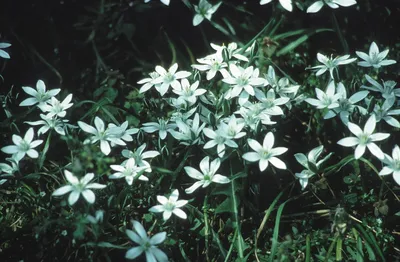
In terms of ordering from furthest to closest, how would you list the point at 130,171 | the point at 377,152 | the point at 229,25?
the point at 229,25
the point at 130,171
the point at 377,152

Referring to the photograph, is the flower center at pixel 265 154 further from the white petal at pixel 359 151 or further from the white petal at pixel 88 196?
the white petal at pixel 88 196

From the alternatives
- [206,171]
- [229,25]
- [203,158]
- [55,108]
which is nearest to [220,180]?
[206,171]

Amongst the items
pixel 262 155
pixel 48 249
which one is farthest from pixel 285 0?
pixel 48 249

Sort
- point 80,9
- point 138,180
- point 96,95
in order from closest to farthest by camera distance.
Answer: point 138,180, point 96,95, point 80,9

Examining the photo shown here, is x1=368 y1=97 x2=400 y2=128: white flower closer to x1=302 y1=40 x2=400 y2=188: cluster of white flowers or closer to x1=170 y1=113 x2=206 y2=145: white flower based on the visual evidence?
x1=302 y1=40 x2=400 y2=188: cluster of white flowers

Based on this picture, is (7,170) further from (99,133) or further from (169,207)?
(169,207)

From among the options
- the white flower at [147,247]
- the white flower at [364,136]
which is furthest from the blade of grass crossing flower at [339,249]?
the white flower at [147,247]

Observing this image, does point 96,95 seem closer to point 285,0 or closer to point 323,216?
point 285,0

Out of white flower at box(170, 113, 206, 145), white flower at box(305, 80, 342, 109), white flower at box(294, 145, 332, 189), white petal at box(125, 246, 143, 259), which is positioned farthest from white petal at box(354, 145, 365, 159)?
white petal at box(125, 246, 143, 259)
